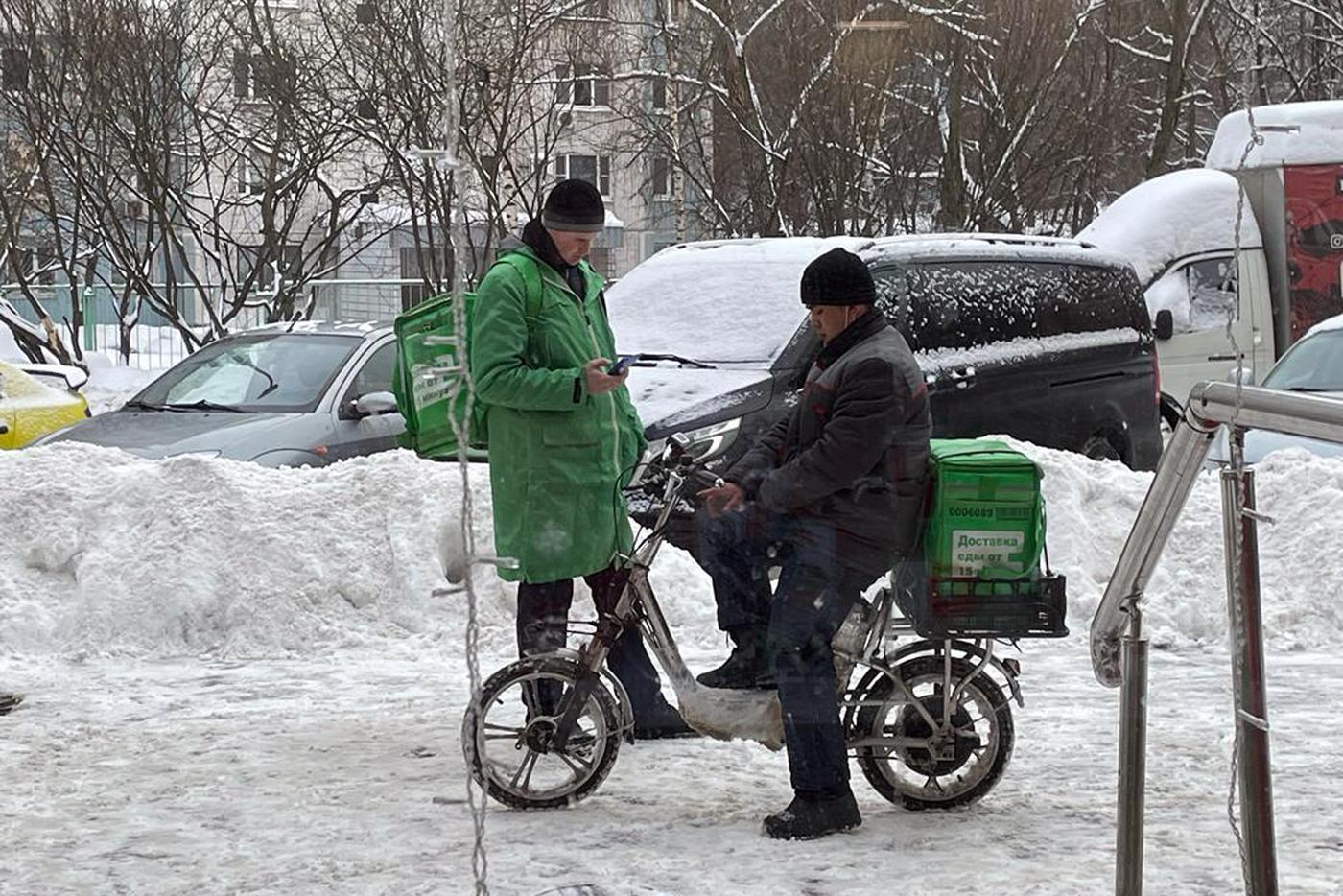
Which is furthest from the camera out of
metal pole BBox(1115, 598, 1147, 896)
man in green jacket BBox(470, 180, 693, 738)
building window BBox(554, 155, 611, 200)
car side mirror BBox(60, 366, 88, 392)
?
building window BBox(554, 155, 611, 200)

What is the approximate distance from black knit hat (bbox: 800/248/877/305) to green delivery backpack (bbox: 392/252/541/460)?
1194mm

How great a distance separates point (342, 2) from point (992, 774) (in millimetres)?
18564

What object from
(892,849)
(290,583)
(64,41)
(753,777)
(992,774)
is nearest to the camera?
(892,849)

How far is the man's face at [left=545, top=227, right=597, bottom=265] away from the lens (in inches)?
243

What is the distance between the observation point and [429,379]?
21.5ft

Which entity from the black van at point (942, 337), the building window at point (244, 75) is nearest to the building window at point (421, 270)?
the building window at point (244, 75)

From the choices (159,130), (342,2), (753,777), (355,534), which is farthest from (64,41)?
(753,777)

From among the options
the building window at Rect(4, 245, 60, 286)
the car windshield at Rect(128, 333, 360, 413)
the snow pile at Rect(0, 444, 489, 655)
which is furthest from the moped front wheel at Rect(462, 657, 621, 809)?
the building window at Rect(4, 245, 60, 286)

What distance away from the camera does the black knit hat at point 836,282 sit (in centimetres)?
557

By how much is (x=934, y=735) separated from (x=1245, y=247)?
10.9m

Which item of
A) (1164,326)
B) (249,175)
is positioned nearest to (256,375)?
(1164,326)

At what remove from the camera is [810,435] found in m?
5.56

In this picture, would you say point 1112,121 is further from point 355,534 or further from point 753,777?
point 753,777

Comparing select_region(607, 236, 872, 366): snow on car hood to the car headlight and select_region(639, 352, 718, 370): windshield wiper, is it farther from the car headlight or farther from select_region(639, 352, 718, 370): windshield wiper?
the car headlight
